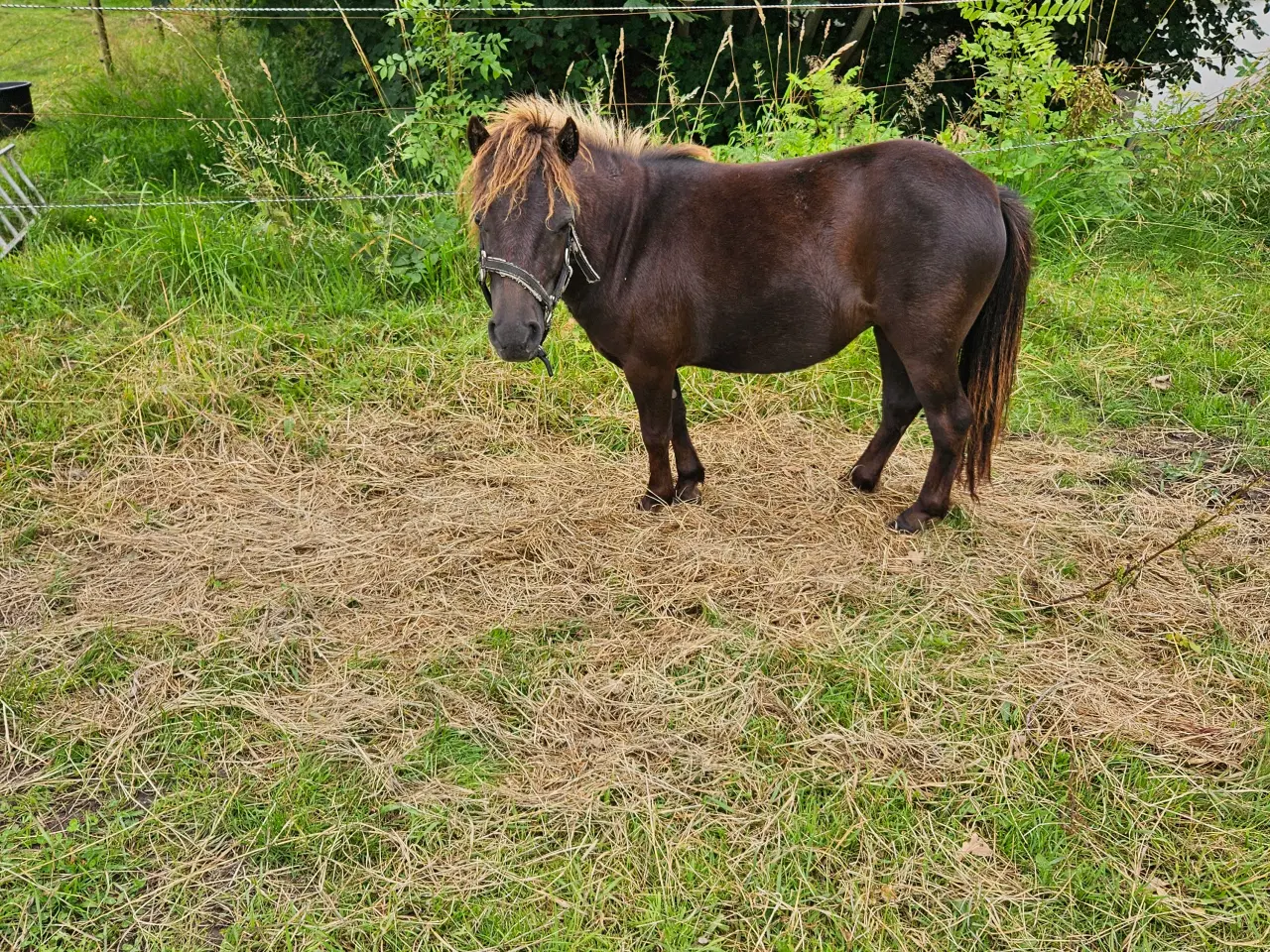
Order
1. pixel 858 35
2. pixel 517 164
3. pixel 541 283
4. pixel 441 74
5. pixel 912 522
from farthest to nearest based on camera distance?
1. pixel 858 35
2. pixel 441 74
3. pixel 912 522
4. pixel 541 283
5. pixel 517 164

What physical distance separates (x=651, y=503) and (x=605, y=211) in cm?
125

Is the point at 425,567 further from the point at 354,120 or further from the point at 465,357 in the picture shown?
the point at 354,120

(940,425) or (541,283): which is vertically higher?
(541,283)

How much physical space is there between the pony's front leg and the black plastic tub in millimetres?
6292

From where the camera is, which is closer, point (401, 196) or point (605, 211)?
point (605, 211)

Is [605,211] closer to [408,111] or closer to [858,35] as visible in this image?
[408,111]

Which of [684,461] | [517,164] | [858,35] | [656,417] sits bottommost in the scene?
[684,461]

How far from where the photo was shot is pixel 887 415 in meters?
3.53

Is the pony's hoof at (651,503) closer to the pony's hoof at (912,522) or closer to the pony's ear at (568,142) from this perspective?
the pony's hoof at (912,522)

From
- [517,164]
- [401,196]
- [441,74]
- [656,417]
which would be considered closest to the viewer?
[517,164]

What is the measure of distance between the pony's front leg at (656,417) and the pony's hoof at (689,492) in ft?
0.27

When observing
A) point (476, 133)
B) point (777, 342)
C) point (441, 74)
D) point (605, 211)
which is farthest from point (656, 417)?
point (441, 74)

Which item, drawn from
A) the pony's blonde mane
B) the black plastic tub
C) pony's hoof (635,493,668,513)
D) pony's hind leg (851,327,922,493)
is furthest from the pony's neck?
the black plastic tub

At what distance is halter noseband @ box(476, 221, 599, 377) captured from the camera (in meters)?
2.69
